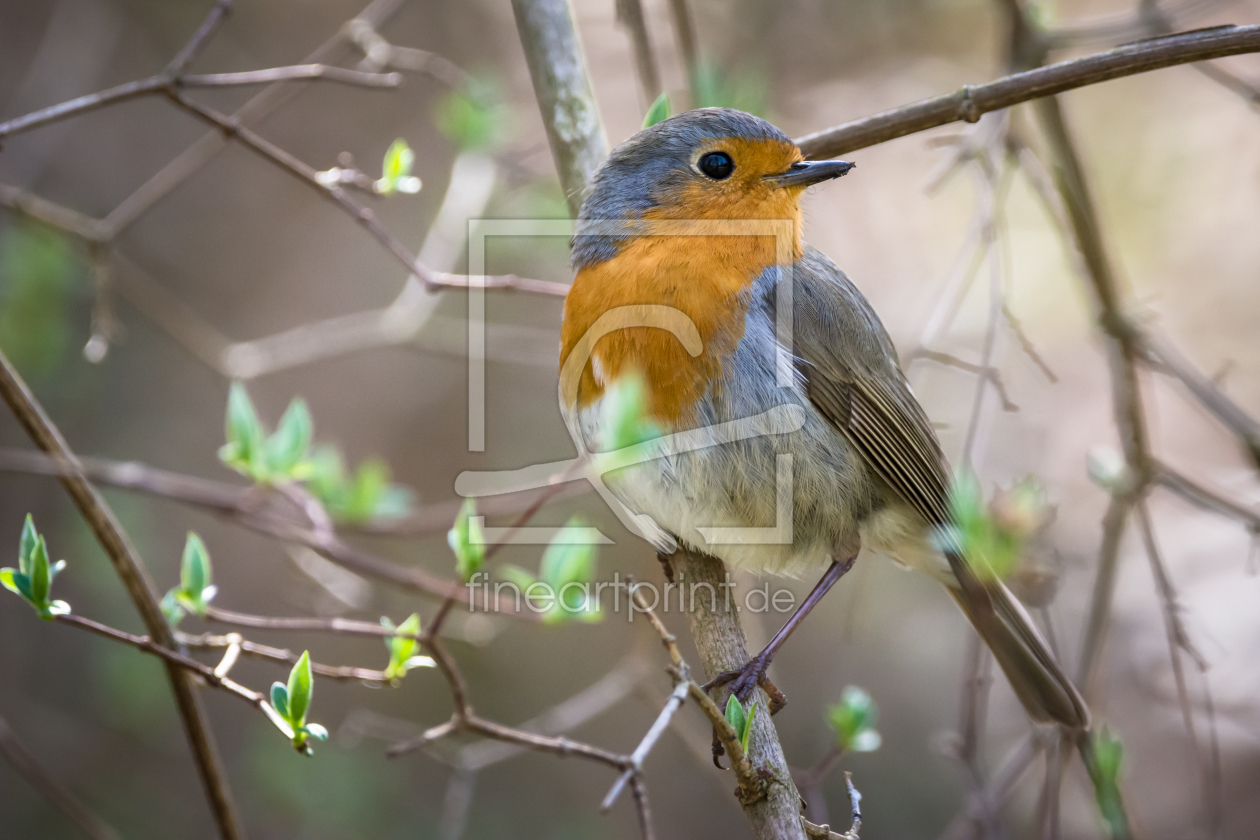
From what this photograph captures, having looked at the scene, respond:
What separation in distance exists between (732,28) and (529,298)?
1.89 meters

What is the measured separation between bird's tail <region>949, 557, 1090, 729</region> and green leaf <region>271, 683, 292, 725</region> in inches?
71.1

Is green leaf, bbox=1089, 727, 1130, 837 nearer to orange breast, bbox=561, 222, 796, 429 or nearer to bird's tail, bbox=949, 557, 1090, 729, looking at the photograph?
bird's tail, bbox=949, 557, 1090, 729

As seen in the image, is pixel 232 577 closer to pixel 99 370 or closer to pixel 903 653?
pixel 99 370

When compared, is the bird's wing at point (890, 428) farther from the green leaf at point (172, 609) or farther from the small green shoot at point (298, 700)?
the green leaf at point (172, 609)

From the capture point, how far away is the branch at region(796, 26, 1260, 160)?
2.01 m

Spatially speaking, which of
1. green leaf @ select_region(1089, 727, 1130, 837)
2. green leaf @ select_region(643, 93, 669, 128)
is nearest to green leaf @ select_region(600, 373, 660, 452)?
green leaf @ select_region(643, 93, 669, 128)

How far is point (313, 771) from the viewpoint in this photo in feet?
13.4

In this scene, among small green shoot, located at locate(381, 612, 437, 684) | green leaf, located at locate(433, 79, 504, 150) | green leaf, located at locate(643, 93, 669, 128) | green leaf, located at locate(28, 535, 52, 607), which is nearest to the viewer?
green leaf, located at locate(28, 535, 52, 607)

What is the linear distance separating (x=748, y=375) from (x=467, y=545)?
83 cm

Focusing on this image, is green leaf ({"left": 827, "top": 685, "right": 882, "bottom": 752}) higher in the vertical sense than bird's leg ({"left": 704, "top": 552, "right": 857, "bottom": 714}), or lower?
lower

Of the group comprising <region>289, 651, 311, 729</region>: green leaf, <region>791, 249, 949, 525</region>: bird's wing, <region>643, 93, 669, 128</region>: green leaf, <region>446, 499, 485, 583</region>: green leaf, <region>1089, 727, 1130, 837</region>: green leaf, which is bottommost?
<region>1089, 727, 1130, 837</region>: green leaf

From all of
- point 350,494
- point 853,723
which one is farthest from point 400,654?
point 853,723

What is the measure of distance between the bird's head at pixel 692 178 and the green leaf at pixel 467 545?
88 centimetres

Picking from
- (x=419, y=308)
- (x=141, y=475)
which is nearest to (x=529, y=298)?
(x=419, y=308)
